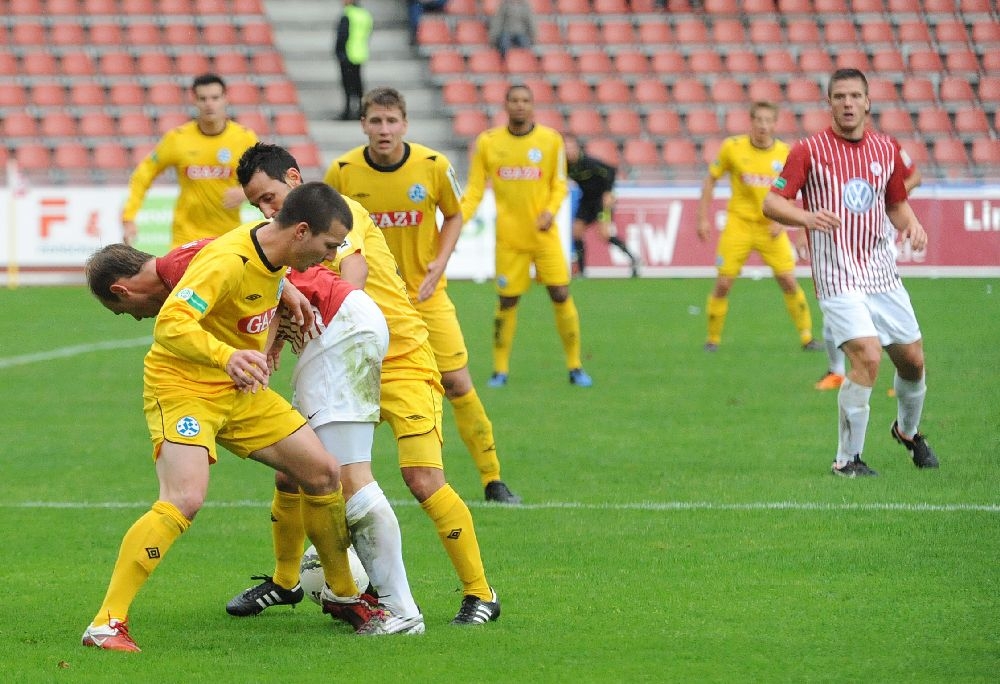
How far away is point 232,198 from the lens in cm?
1184

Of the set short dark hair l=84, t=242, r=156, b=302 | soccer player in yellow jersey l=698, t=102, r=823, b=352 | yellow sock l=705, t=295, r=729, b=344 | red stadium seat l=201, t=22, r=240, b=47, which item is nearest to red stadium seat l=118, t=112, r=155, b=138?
red stadium seat l=201, t=22, r=240, b=47

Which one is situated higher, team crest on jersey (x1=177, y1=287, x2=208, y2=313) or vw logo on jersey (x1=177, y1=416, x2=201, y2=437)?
team crest on jersey (x1=177, y1=287, x2=208, y2=313)

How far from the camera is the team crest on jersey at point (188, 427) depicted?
209 inches

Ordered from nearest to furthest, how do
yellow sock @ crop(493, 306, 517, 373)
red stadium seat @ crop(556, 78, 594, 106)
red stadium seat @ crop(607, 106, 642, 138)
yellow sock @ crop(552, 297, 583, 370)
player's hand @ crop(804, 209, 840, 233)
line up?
player's hand @ crop(804, 209, 840, 233) < yellow sock @ crop(493, 306, 517, 373) < yellow sock @ crop(552, 297, 583, 370) < red stadium seat @ crop(607, 106, 642, 138) < red stadium seat @ crop(556, 78, 594, 106)

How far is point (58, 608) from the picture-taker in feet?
19.8

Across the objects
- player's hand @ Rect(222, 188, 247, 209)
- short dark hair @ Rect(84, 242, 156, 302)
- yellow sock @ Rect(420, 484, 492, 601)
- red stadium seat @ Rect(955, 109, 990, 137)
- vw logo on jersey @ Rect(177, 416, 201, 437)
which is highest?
red stadium seat @ Rect(955, 109, 990, 137)

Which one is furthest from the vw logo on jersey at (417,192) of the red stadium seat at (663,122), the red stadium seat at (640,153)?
the red stadium seat at (663,122)

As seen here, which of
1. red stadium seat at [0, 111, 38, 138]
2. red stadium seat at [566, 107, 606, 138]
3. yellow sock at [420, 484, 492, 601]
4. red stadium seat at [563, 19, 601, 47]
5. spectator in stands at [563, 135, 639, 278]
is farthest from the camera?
red stadium seat at [563, 19, 601, 47]

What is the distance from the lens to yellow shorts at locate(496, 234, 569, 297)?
13154 millimetres

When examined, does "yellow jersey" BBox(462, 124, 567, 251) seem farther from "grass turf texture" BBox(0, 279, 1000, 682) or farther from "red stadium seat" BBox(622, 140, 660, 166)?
"red stadium seat" BBox(622, 140, 660, 166)

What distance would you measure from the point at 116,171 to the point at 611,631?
2124 cm

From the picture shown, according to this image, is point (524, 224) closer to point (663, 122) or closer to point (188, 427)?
point (188, 427)

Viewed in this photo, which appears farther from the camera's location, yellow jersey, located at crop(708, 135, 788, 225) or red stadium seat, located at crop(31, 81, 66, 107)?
red stadium seat, located at crop(31, 81, 66, 107)

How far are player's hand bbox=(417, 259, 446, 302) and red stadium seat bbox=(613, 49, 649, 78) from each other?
21998 millimetres
